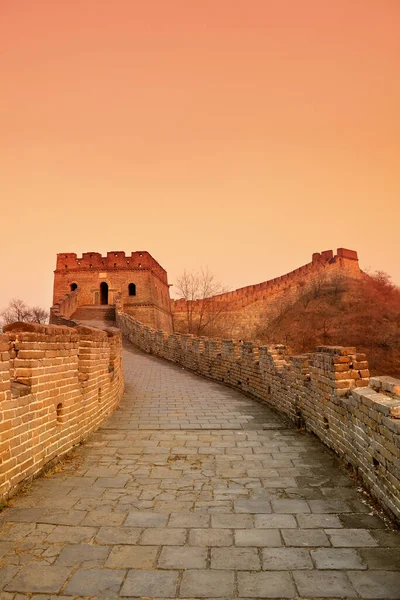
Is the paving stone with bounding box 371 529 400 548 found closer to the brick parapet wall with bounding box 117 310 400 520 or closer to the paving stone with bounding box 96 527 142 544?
the brick parapet wall with bounding box 117 310 400 520

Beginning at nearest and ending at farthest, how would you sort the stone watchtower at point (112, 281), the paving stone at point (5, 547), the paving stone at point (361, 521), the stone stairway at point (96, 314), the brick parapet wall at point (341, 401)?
the paving stone at point (5, 547), the paving stone at point (361, 521), the brick parapet wall at point (341, 401), the stone stairway at point (96, 314), the stone watchtower at point (112, 281)

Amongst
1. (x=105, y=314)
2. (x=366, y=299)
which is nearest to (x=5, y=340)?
(x=105, y=314)

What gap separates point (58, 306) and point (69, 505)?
25609 millimetres

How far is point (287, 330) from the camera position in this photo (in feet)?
133

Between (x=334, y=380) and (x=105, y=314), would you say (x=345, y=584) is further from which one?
(x=105, y=314)

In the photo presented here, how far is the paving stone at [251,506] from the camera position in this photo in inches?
139

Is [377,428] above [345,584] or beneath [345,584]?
above

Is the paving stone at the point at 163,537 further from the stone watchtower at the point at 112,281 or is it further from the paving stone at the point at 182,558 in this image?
the stone watchtower at the point at 112,281

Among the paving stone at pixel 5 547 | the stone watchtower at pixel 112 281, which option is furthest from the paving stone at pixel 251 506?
the stone watchtower at pixel 112 281

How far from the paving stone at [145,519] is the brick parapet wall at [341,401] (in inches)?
69.9

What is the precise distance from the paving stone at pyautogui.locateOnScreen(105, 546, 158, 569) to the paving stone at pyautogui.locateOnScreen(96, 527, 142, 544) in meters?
0.10

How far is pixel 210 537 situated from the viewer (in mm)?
3029

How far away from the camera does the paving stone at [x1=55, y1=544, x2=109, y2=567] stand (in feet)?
8.76

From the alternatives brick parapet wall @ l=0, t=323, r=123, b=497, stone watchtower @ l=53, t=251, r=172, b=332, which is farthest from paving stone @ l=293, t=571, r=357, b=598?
stone watchtower @ l=53, t=251, r=172, b=332
